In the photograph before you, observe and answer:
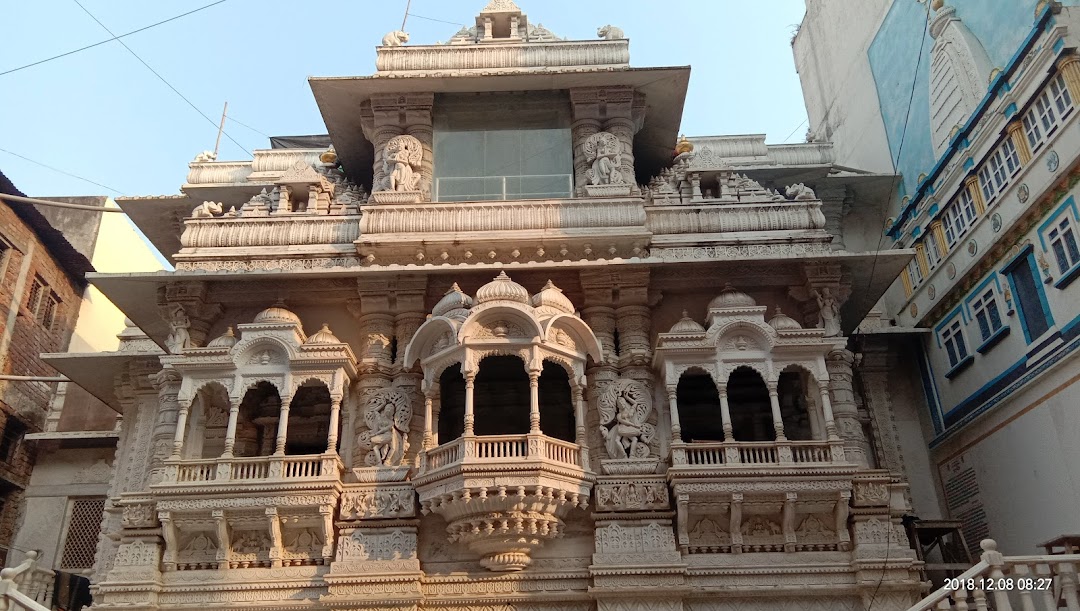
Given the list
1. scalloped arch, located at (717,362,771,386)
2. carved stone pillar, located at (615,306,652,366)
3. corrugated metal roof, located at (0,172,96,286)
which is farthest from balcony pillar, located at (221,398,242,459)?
corrugated metal roof, located at (0,172,96,286)

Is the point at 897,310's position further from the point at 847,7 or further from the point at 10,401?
the point at 10,401

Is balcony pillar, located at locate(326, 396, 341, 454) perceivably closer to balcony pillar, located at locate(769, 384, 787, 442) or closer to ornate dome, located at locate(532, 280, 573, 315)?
ornate dome, located at locate(532, 280, 573, 315)

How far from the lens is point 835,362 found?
15.9 m

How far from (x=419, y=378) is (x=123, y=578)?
5.97 m

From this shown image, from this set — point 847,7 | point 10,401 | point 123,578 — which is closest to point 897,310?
point 847,7

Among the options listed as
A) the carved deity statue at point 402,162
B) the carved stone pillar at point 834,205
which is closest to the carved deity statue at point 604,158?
the carved deity statue at point 402,162

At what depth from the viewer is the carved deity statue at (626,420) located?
49.6ft

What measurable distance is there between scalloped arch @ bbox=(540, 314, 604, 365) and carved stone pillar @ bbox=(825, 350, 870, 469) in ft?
13.9

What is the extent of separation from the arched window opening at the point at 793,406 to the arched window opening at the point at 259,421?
9999mm

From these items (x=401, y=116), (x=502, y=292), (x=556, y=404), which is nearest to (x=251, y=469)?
(x=502, y=292)

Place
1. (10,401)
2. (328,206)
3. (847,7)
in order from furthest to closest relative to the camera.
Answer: (847,7) → (10,401) → (328,206)

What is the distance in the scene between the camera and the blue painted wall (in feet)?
58.3

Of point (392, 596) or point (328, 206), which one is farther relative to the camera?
point (328, 206)

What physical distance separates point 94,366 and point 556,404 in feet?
37.0
